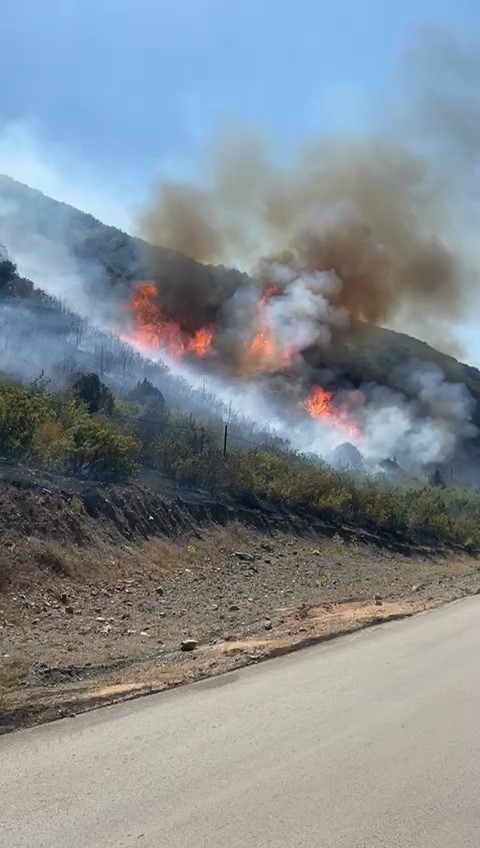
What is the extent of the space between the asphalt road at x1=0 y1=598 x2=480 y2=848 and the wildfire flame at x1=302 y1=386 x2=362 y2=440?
198 ft

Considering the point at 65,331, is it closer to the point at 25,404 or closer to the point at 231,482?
the point at 231,482

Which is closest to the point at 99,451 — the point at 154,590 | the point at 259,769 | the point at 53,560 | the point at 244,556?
the point at 244,556

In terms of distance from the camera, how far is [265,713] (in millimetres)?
5379

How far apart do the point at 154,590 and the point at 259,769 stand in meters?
8.82

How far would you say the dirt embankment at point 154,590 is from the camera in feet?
22.4

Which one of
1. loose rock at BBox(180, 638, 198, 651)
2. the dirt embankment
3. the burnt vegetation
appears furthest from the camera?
the burnt vegetation

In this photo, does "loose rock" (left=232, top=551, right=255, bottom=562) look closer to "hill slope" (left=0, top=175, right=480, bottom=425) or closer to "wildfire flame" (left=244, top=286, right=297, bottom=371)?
"hill slope" (left=0, top=175, right=480, bottom=425)

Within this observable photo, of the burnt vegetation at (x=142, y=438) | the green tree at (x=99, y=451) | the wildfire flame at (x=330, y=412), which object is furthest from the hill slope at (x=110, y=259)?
the green tree at (x=99, y=451)

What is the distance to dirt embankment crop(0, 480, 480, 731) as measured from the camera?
6.84 meters

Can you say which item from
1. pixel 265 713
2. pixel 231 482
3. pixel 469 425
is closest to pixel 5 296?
pixel 231 482

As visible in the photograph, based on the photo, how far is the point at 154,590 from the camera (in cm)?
1283

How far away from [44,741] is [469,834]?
2.66 meters

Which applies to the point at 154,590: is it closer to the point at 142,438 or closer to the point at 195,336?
the point at 142,438

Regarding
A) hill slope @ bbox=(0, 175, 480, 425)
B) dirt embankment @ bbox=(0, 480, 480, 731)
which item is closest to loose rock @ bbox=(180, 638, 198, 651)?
dirt embankment @ bbox=(0, 480, 480, 731)
